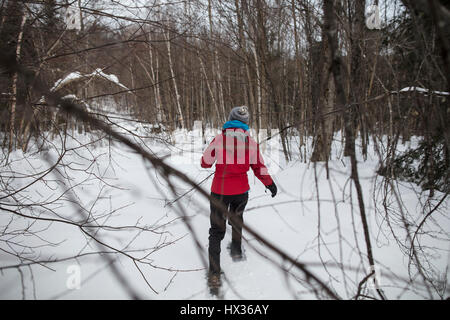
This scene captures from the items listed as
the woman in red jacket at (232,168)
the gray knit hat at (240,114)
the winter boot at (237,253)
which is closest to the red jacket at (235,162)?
the woman in red jacket at (232,168)

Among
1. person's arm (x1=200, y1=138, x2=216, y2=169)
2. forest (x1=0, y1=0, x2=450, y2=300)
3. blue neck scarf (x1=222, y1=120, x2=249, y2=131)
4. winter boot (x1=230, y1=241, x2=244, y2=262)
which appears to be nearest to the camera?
forest (x1=0, y1=0, x2=450, y2=300)

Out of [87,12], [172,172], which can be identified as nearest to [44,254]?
[87,12]

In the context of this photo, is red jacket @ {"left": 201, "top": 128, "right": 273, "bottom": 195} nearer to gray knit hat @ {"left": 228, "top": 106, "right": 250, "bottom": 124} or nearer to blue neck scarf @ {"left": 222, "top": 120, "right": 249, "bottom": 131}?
blue neck scarf @ {"left": 222, "top": 120, "right": 249, "bottom": 131}

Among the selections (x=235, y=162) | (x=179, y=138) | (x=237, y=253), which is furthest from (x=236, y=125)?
(x=237, y=253)

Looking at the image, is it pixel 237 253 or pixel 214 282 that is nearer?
pixel 214 282

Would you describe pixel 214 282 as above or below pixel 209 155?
below

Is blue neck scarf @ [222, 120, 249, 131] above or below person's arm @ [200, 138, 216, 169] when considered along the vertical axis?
above

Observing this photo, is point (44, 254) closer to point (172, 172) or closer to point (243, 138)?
point (243, 138)

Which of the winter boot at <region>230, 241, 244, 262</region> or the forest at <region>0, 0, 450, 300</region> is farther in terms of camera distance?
the winter boot at <region>230, 241, 244, 262</region>

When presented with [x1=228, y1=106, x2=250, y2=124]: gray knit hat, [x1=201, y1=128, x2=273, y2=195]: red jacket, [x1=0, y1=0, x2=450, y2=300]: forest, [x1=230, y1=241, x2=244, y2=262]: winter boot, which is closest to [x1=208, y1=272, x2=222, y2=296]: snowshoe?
[x1=0, y1=0, x2=450, y2=300]: forest

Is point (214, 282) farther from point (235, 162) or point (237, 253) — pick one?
point (235, 162)

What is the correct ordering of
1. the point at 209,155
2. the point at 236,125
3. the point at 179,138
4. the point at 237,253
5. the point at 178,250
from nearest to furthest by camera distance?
the point at 179,138 < the point at 209,155 < the point at 236,125 < the point at 237,253 < the point at 178,250

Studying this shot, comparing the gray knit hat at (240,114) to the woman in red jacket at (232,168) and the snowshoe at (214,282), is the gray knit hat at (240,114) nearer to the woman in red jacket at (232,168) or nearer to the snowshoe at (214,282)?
the woman in red jacket at (232,168)

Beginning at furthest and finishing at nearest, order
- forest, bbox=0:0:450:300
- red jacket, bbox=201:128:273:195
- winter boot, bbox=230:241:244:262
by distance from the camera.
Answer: winter boot, bbox=230:241:244:262
red jacket, bbox=201:128:273:195
forest, bbox=0:0:450:300
